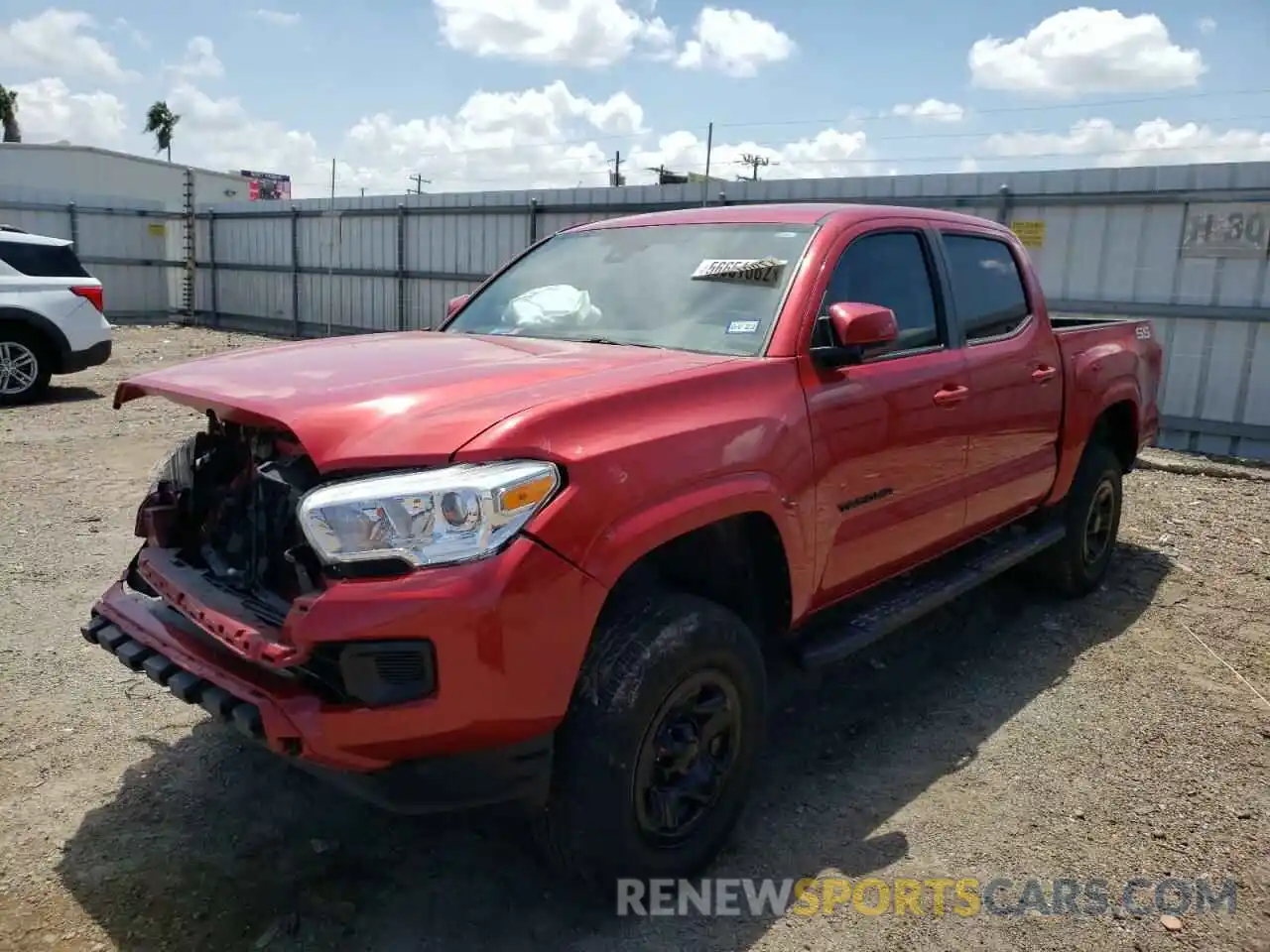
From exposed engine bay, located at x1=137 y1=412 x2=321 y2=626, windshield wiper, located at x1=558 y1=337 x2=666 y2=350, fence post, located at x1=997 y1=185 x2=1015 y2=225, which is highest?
fence post, located at x1=997 y1=185 x2=1015 y2=225

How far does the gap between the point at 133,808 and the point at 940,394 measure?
3.05 m

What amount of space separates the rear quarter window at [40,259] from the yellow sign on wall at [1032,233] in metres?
9.70

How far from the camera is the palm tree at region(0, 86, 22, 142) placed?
54.1m

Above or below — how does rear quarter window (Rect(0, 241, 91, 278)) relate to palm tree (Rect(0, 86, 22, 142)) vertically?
below

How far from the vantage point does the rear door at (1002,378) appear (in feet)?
13.1

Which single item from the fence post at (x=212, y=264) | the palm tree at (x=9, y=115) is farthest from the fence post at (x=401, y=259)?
the palm tree at (x=9, y=115)

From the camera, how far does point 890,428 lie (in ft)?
11.0

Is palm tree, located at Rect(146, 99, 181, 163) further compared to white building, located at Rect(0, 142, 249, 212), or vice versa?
palm tree, located at Rect(146, 99, 181, 163)

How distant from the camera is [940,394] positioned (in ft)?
11.9

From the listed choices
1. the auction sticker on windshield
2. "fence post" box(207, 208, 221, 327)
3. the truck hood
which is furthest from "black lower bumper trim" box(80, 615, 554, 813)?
"fence post" box(207, 208, 221, 327)

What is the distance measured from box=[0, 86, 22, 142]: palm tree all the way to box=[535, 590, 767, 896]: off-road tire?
212ft

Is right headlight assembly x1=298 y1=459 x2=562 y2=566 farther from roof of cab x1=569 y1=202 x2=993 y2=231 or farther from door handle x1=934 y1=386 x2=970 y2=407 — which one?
door handle x1=934 y1=386 x2=970 y2=407

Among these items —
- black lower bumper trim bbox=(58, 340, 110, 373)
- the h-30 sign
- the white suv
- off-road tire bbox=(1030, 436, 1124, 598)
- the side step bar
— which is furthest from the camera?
black lower bumper trim bbox=(58, 340, 110, 373)

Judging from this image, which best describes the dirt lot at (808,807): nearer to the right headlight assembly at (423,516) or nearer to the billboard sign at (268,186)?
Result: the right headlight assembly at (423,516)
